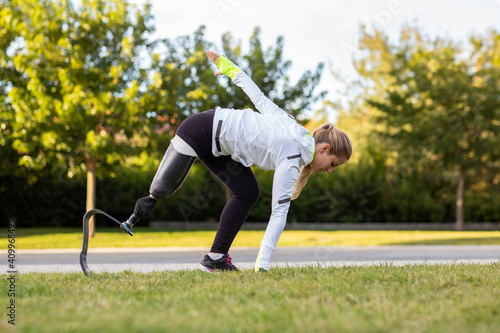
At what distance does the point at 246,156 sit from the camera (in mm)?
4059

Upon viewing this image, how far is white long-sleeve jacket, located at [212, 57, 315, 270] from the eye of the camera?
3.90 meters

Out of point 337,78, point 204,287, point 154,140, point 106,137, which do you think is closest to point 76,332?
point 204,287

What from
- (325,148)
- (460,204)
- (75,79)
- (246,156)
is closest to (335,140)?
(325,148)

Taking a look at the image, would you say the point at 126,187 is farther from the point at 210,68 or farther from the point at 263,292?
the point at 263,292

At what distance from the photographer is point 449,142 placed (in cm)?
1888

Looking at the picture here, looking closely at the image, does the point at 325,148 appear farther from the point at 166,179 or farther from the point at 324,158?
the point at 166,179

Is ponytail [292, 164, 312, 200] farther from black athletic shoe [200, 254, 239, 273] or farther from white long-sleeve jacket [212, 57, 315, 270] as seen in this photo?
black athletic shoe [200, 254, 239, 273]

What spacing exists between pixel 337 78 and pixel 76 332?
2966cm

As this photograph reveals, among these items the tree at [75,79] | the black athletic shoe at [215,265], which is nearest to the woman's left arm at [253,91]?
the black athletic shoe at [215,265]

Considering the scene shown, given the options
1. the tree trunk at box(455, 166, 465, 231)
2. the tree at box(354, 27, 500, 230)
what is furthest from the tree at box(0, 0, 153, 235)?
the tree trunk at box(455, 166, 465, 231)

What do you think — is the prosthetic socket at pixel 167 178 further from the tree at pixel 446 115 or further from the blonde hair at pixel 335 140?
the tree at pixel 446 115

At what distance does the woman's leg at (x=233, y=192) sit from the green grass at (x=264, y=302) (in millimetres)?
372

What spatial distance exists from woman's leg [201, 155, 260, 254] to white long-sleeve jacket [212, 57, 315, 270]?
0.20 metres

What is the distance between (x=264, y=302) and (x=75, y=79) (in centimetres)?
1093
